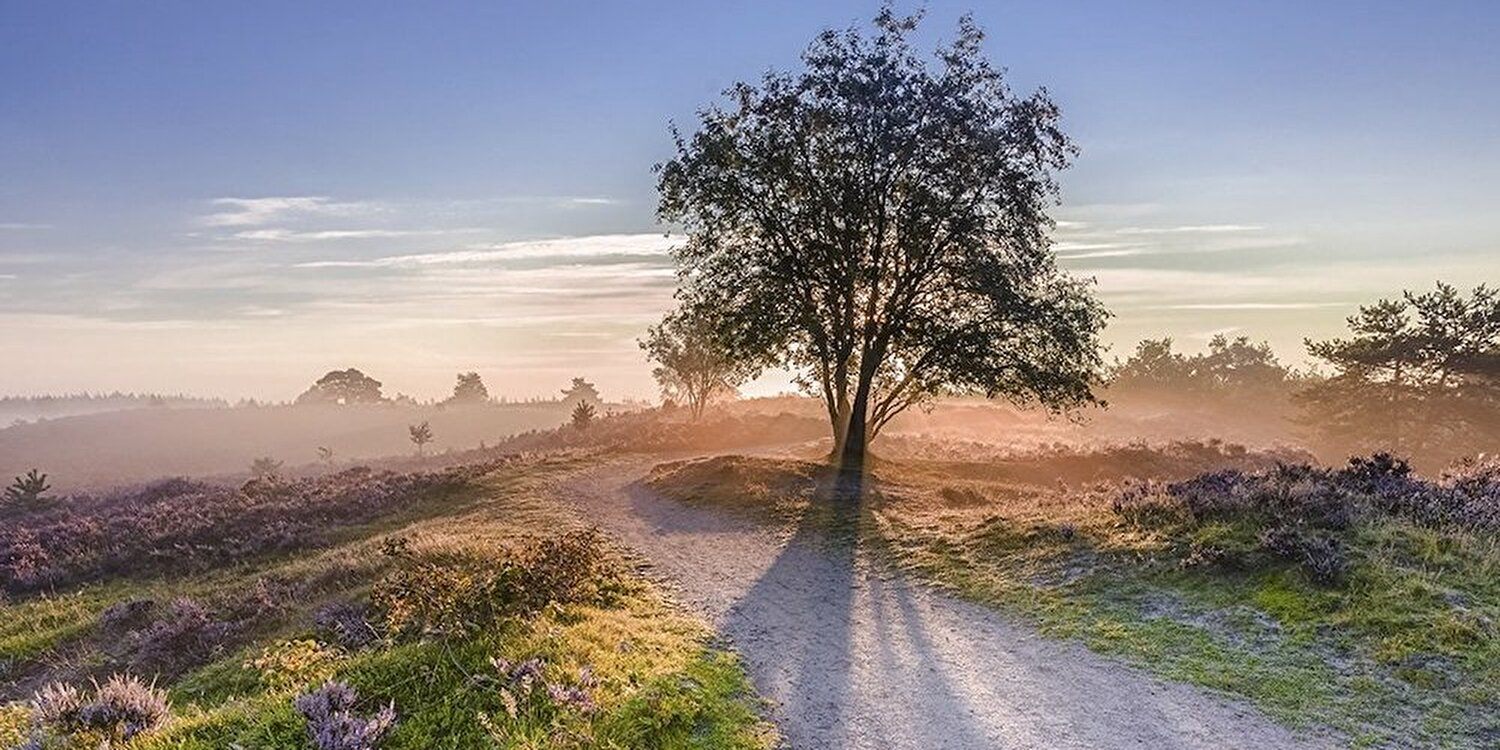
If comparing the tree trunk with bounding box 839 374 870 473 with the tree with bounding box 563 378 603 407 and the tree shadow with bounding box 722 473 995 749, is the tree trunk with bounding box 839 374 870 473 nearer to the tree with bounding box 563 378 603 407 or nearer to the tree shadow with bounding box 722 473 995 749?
the tree shadow with bounding box 722 473 995 749

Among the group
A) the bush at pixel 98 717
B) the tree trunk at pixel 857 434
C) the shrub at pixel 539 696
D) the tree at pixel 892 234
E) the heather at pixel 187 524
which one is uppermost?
the tree at pixel 892 234

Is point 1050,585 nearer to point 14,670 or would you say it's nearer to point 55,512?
point 14,670

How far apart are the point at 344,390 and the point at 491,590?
137807 millimetres

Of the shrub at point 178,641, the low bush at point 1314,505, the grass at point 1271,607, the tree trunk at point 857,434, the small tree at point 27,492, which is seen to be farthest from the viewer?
the small tree at point 27,492

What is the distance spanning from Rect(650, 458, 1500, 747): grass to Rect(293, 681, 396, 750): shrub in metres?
8.69

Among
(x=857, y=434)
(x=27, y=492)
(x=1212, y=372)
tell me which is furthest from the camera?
(x=1212, y=372)

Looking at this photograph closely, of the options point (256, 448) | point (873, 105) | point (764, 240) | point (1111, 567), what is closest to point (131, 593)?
point (764, 240)

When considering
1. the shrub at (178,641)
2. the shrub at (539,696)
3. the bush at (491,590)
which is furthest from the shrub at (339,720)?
the shrub at (178,641)

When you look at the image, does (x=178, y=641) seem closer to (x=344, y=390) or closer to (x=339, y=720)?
(x=339, y=720)

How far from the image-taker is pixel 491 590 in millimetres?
9414

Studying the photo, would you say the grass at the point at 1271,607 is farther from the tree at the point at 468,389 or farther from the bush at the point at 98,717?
the tree at the point at 468,389

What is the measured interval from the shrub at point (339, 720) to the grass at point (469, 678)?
0.43 feet

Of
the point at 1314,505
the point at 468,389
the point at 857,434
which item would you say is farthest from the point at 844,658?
the point at 468,389

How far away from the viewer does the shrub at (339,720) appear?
610 centimetres
